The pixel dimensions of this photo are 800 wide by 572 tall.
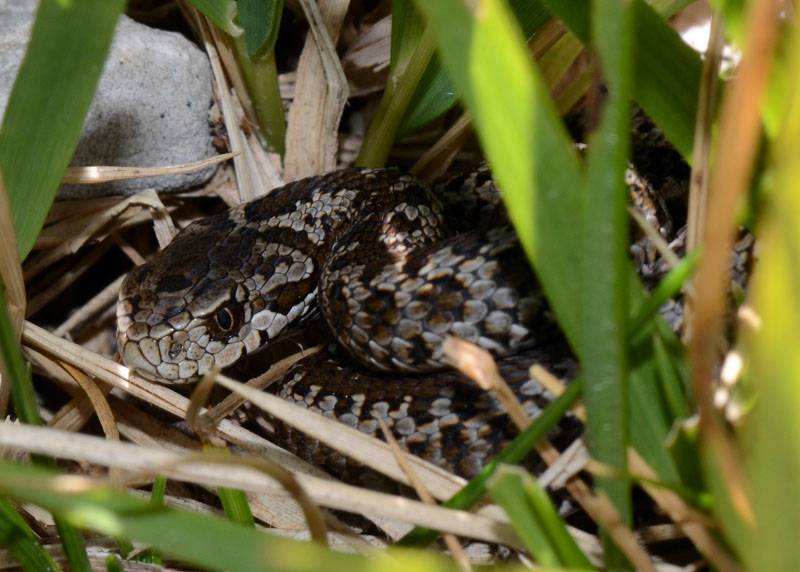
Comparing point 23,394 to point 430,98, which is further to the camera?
point 430,98

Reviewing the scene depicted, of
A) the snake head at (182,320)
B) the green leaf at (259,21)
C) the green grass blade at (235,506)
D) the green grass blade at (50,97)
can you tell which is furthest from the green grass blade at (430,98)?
the green grass blade at (235,506)

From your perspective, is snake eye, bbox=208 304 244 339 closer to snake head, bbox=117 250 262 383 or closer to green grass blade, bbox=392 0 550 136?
snake head, bbox=117 250 262 383

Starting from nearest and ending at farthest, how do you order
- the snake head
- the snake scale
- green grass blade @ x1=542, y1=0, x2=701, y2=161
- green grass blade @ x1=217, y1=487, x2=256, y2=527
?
green grass blade @ x1=542, y1=0, x2=701, y2=161, green grass blade @ x1=217, y1=487, x2=256, y2=527, the snake scale, the snake head

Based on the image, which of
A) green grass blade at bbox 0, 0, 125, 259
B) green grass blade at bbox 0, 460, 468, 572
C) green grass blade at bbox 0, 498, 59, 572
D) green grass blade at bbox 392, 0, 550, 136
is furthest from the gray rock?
green grass blade at bbox 0, 460, 468, 572

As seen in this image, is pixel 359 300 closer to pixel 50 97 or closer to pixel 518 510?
pixel 50 97

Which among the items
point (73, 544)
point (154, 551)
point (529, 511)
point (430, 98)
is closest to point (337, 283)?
point (430, 98)

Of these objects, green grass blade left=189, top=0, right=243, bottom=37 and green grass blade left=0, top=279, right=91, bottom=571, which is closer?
green grass blade left=0, top=279, right=91, bottom=571
